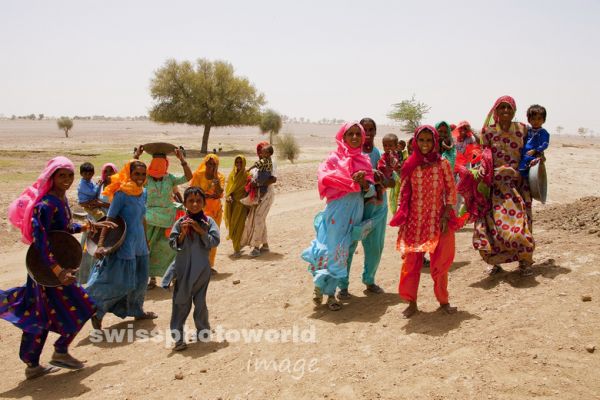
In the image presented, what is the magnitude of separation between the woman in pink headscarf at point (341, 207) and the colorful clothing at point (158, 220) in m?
2.71

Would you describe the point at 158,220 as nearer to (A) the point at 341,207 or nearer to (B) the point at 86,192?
(B) the point at 86,192

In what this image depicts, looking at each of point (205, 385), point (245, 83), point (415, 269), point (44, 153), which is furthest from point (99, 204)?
point (245, 83)

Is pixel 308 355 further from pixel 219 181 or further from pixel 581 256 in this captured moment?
pixel 219 181

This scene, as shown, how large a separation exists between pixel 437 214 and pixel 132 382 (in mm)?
3257

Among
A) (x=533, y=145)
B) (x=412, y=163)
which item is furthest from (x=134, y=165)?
(x=533, y=145)

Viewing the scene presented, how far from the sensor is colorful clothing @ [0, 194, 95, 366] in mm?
5027

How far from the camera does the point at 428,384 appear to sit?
415cm

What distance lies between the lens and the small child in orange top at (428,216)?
5473 millimetres

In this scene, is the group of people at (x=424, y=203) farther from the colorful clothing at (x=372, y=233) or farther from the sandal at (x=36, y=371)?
the sandal at (x=36, y=371)

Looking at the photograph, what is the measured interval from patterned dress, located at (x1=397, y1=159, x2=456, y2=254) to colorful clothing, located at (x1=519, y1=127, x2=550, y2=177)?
158cm

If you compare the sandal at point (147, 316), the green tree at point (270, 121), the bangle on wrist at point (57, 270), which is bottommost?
the sandal at point (147, 316)

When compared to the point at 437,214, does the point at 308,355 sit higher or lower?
lower

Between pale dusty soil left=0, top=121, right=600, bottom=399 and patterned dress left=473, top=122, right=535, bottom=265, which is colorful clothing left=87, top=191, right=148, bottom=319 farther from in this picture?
patterned dress left=473, top=122, right=535, bottom=265

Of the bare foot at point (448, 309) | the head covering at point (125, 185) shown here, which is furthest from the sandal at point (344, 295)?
the head covering at point (125, 185)
